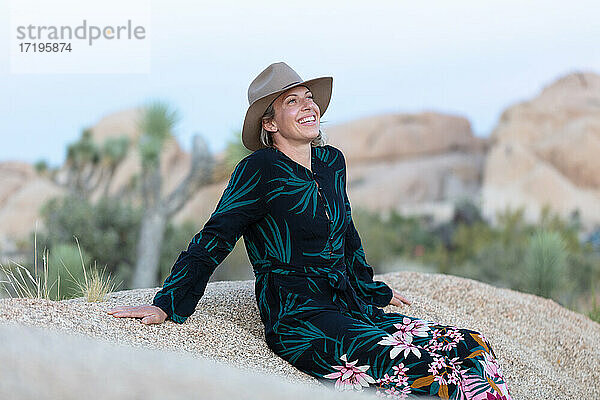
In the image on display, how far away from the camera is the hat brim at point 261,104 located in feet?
10.3

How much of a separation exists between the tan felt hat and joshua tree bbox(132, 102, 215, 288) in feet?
24.4

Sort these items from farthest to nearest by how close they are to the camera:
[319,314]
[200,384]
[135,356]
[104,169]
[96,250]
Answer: [104,169] < [96,250] < [319,314] < [135,356] < [200,384]

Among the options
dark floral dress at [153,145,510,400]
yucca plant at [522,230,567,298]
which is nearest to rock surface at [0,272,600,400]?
dark floral dress at [153,145,510,400]

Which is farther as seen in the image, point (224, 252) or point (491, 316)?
point (491, 316)

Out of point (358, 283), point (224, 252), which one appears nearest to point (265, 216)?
point (224, 252)

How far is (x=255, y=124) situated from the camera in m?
3.20

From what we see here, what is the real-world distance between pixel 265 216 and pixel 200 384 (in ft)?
6.39

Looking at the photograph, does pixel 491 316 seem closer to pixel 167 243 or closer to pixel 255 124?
pixel 255 124

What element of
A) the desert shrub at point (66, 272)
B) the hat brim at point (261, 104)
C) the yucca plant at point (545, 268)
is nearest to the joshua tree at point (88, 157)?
the desert shrub at point (66, 272)

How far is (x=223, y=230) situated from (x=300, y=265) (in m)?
0.34

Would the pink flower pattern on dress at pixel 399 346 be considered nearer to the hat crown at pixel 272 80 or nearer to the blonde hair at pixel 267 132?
the blonde hair at pixel 267 132

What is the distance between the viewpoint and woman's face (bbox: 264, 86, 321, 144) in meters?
3.10

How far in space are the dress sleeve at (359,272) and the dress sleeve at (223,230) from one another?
534 mm

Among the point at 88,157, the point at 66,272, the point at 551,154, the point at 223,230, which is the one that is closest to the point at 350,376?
the point at 223,230
